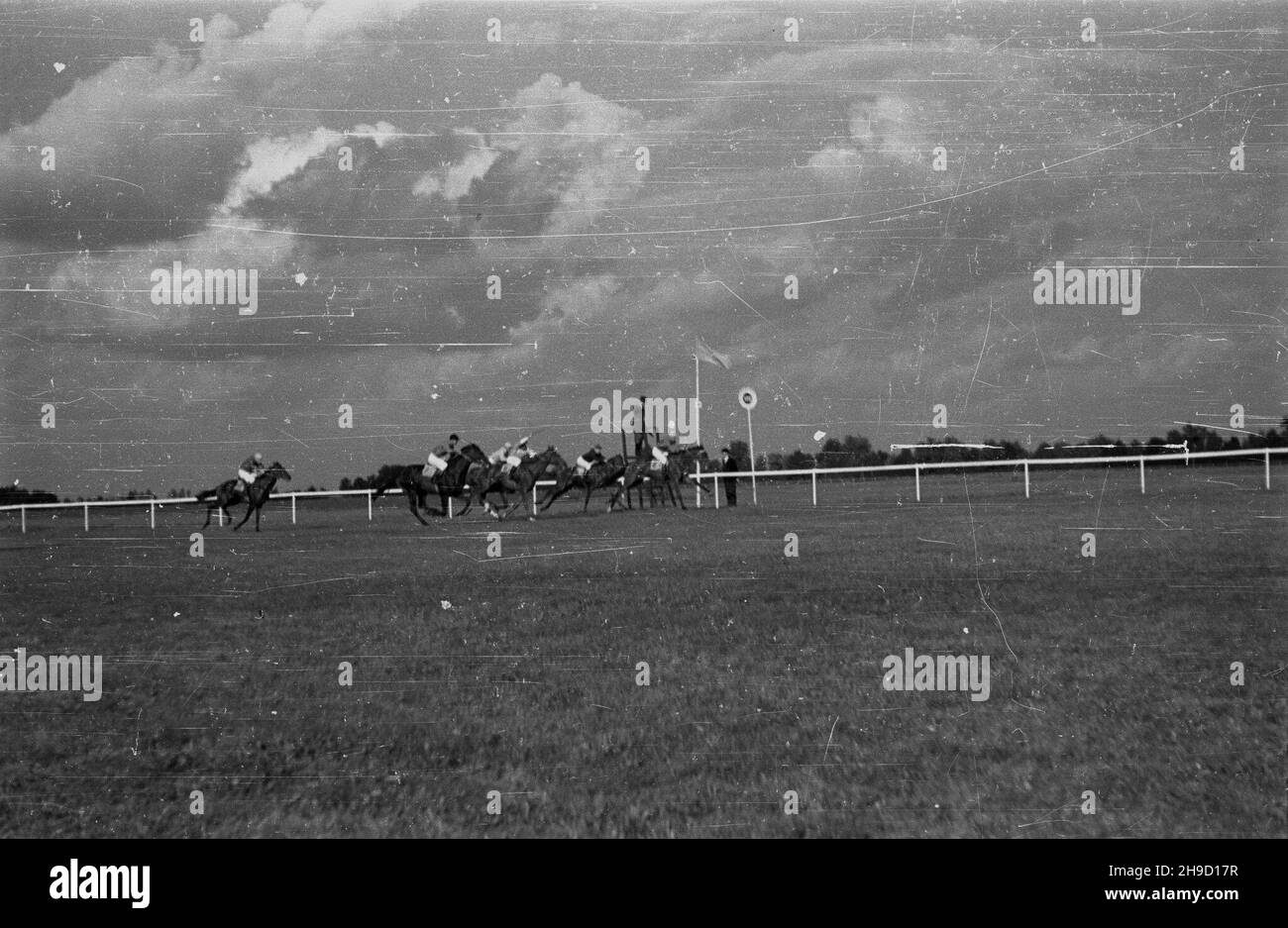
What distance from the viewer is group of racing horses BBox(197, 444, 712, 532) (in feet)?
60.3

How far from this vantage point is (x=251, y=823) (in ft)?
17.0

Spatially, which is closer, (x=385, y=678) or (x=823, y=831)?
(x=823, y=831)

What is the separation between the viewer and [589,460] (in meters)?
23.1

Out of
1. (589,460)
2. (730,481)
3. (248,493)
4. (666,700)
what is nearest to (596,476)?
(589,460)

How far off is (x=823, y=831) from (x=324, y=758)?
3235 mm

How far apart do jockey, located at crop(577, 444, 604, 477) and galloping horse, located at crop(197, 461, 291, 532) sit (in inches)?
286

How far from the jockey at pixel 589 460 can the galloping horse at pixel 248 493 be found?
726cm

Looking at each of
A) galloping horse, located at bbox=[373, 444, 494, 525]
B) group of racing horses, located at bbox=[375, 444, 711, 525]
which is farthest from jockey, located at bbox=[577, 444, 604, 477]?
galloping horse, located at bbox=[373, 444, 494, 525]

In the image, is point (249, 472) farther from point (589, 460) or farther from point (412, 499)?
point (589, 460)

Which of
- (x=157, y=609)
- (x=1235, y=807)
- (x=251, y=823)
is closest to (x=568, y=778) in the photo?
(x=251, y=823)

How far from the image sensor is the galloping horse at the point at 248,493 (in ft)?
56.3

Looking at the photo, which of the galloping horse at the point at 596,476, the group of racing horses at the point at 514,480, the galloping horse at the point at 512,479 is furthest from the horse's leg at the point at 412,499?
the galloping horse at the point at 596,476

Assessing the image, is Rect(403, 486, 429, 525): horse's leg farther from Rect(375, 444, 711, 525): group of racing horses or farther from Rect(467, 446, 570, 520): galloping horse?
Rect(467, 446, 570, 520): galloping horse

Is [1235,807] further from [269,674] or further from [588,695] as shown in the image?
[269,674]
